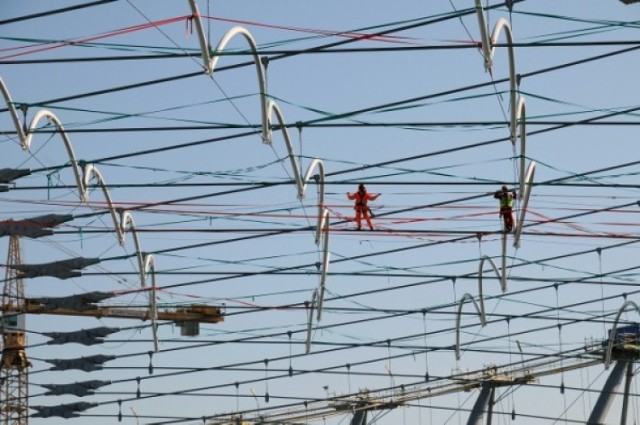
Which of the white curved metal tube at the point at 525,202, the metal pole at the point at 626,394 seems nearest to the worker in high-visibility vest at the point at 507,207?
the white curved metal tube at the point at 525,202

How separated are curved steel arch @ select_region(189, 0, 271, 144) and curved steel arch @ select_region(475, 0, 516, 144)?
5396mm

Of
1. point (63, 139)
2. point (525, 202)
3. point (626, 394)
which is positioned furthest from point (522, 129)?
point (626, 394)

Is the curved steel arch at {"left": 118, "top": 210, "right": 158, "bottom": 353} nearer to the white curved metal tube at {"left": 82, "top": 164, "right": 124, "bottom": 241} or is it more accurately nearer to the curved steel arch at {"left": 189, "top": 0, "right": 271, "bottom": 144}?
the white curved metal tube at {"left": 82, "top": 164, "right": 124, "bottom": 241}

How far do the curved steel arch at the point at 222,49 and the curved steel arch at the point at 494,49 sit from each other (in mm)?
5396

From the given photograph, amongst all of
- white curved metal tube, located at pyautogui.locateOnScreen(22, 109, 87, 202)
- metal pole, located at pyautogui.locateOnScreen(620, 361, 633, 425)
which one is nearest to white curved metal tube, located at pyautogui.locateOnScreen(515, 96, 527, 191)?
white curved metal tube, located at pyautogui.locateOnScreen(22, 109, 87, 202)

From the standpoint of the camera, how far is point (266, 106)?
40.1 m

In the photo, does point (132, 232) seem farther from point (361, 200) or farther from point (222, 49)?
point (222, 49)

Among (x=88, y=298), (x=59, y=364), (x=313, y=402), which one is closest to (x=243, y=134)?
(x=88, y=298)

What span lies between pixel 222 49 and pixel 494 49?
604cm

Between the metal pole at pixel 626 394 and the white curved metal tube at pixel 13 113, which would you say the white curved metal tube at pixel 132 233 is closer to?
the white curved metal tube at pixel 13 113

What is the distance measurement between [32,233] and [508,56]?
16.9m

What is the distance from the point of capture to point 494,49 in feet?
126

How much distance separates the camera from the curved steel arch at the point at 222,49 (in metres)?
36.6

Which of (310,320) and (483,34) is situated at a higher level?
(483,34)
